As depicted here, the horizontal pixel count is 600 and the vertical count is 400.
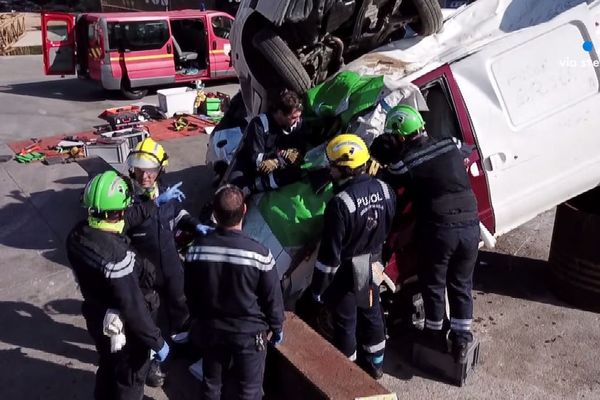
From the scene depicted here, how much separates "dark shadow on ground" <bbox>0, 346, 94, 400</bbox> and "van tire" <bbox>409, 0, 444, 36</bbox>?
3936mm

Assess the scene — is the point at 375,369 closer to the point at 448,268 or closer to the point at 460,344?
the point at 460,344

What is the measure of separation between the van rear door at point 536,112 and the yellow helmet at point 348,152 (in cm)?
118

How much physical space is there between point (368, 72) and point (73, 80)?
1253cm

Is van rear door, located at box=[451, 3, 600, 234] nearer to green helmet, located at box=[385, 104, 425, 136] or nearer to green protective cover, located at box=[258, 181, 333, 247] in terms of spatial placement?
green helmet, located at box=[385, 104, 425, 136]

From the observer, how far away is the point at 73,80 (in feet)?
52.1

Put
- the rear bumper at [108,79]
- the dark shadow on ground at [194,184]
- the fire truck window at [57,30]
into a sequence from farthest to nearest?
the fire truck window at [57,30], the rear bumper at [108,79], the dark shadow on ground at [194,184]

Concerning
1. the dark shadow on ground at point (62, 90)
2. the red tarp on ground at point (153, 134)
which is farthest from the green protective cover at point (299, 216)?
the dark shadow on ground at point (62, 90)

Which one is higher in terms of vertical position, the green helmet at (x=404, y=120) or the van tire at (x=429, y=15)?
the van tire at (x=429, y=15)

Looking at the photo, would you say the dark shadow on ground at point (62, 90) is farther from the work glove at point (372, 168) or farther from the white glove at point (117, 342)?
the white glove at point (117, 342)

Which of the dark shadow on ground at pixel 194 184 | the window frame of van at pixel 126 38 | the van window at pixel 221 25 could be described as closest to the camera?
the dark shadow on ground at pixel 194 184

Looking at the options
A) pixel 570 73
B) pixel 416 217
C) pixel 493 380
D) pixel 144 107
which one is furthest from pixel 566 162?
pixel 144 107

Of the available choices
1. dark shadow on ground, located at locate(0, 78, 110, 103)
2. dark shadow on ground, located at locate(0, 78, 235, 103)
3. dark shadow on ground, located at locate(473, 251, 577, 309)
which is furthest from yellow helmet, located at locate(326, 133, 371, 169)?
dark shadow on ground, located at locate(0, 78, 110, 103)

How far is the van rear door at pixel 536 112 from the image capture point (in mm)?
4621

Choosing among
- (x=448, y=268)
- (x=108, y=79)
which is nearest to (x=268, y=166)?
(x=448, y=268)
